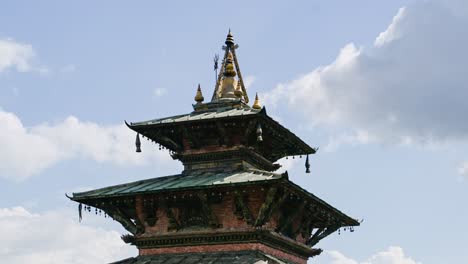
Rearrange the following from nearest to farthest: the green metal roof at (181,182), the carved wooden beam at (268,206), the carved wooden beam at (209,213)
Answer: the carved wooden beam at (268,206) < the green metal roof at (181,182) < the carved wooden beam at (209,213)

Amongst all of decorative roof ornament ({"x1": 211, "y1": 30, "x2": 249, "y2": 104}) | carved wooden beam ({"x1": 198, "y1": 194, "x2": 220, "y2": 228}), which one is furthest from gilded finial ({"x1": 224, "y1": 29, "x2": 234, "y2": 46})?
carved wooden beam ({"x1": 198, "y1": 194, "x2": 220, "y2": 228})

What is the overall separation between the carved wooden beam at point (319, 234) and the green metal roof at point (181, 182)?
5.58 m

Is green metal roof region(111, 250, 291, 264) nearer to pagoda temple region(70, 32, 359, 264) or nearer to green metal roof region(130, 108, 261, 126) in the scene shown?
pagoda temple region(70, 32, 359, 264)

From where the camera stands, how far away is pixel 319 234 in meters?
37.5

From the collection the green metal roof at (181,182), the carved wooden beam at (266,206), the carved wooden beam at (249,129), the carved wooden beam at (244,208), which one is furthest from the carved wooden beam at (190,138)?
the carved wooden beam at (266,206)

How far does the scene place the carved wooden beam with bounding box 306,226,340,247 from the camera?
37094mm

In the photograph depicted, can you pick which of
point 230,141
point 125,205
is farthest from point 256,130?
point 125,205

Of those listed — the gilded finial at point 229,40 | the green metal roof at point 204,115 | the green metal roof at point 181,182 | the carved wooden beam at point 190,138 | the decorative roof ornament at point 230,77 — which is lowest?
the green metal roof at point 181,182

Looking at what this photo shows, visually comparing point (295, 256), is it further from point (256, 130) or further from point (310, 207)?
point (256, 130)

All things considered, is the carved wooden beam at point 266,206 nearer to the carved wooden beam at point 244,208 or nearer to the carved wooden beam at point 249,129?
the carved wooden beam at point 244,208

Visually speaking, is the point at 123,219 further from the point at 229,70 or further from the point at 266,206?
the point at 229,70

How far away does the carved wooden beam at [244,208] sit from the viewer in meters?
31.8

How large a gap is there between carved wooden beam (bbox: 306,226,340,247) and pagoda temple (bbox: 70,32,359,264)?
0.06 metres

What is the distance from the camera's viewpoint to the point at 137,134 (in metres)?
35.5
